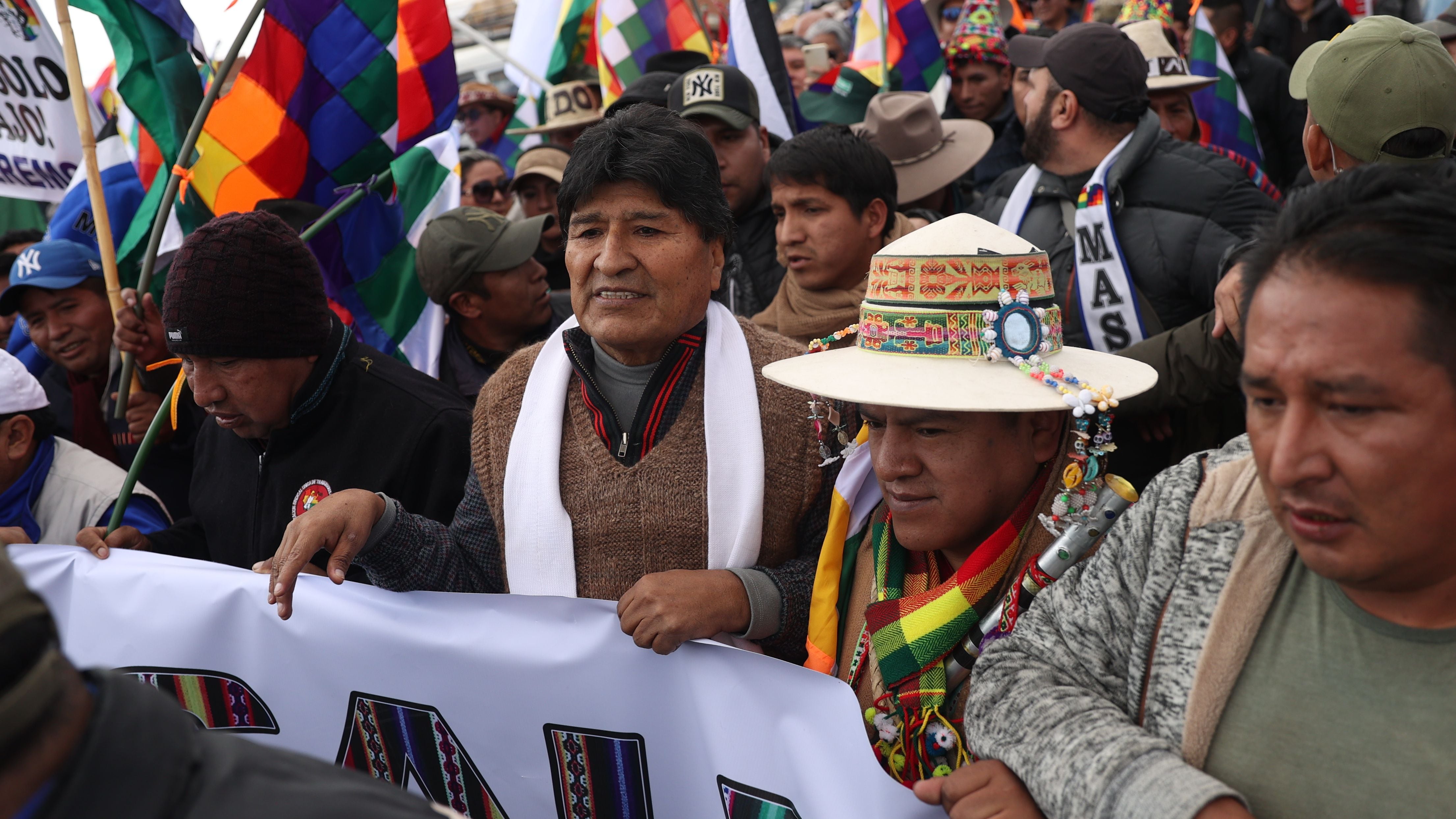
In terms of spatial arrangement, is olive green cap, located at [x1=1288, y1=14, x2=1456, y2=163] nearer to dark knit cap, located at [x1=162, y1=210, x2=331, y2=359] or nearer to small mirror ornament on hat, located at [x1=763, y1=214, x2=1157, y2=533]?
small mirror ornament on hat, located at [x1=763, y1=214, x2=1157, y2=533]

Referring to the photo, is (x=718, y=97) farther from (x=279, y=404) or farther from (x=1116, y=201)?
(x=279, y=404)

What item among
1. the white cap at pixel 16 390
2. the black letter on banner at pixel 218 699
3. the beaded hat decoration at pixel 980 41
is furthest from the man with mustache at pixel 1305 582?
the beaded hat decoration at pixel 980 41

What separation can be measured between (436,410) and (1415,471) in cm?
240

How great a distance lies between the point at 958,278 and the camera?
199cm

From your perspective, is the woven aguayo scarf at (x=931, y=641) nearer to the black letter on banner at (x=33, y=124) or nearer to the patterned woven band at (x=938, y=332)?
the patterned woven band at (x=938, y=332)

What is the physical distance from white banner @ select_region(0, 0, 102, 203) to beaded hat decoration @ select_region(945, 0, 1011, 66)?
4.37 m

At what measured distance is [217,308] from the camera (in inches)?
113

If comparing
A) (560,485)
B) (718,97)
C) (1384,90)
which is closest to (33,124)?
(718,97)

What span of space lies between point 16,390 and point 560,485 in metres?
1.99

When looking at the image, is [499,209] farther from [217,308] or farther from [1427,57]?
[1427,57]

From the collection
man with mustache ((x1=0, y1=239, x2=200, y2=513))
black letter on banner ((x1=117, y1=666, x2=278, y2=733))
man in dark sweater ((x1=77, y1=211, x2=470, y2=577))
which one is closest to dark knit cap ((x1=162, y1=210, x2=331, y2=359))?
man in dark sweater ((x1=77, y1=211, x2=470, y2=577))

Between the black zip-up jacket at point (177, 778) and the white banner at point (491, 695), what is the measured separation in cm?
96

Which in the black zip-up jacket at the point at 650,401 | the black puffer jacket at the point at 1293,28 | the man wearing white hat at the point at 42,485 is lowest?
the man wearing white hat at the point at 42,485

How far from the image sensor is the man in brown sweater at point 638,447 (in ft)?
7.60
